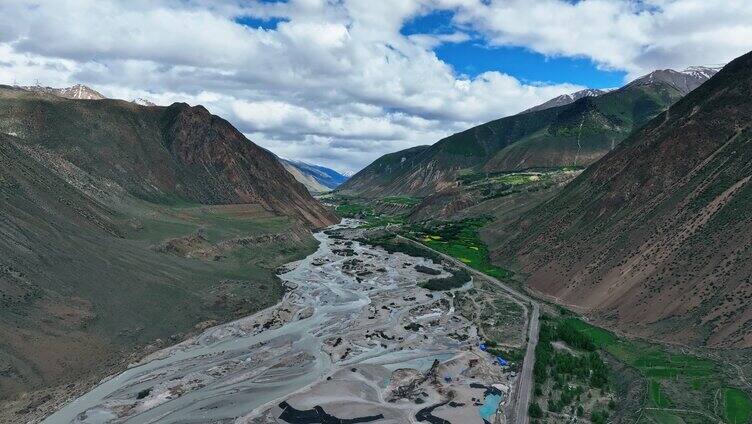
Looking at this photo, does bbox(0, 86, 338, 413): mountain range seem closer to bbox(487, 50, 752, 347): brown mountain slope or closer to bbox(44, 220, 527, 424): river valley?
bbox(44, 220, 527, 424): river valley

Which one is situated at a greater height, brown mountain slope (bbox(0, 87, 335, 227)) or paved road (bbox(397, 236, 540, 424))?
brown mountain slope (bbox(0, 87, 335, 227))

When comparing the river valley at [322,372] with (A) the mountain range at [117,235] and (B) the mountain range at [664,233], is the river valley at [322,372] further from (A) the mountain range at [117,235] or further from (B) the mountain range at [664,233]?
(B) the mountain range at [664,233]

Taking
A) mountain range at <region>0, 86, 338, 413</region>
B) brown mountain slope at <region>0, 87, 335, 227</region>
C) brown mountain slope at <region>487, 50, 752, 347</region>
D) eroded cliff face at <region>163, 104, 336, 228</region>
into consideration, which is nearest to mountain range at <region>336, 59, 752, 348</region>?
brown mountain slope at <region>487, 50, 752, 347</region>

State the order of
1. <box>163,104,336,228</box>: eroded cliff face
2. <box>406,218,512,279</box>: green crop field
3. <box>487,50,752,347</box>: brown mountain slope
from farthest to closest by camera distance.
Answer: <box>163,104,336,228</box>: eroded cliff face < <box>406,218,512,279</box>: green crop field < <box>487,50,752,347</box>: brown mountain slope

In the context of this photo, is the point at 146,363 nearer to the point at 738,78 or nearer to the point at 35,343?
the point at 35,343

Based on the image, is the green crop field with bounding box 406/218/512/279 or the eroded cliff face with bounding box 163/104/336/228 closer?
the green crop field with bounding box 406/218/512/279

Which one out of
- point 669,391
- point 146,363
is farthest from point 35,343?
point 669,391

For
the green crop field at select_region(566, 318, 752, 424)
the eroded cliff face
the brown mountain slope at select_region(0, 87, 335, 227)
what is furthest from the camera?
the eroded cliff face
